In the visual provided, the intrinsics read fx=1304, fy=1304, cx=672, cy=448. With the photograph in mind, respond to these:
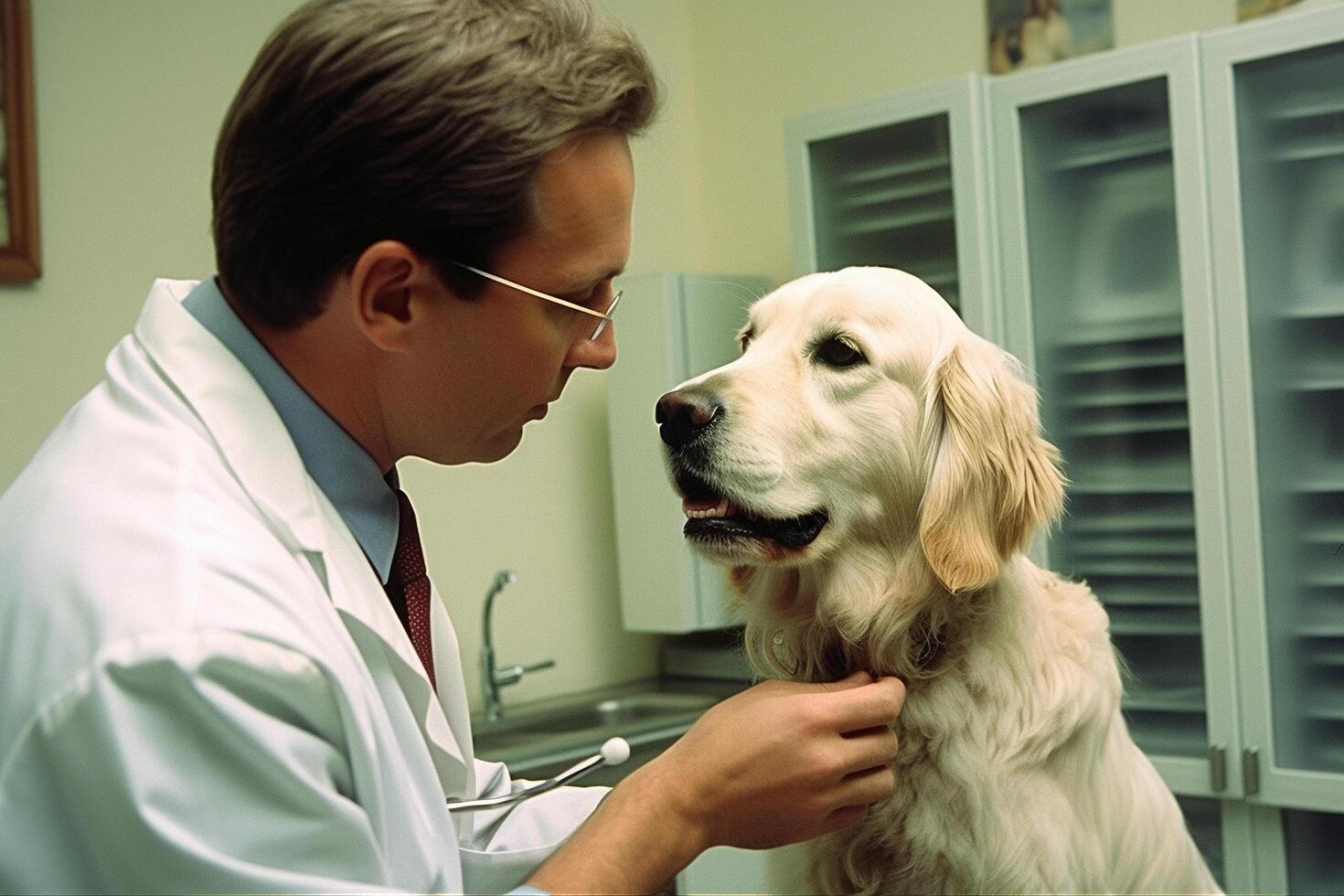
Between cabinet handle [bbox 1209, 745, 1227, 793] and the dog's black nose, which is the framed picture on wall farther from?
cabinet handle [bbox 1209, 745, 1227, 793]

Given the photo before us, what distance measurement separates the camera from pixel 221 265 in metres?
1.06

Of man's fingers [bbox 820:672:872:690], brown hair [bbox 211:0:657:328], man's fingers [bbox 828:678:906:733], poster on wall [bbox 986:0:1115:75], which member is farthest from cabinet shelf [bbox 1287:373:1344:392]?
brown hair [bbox 211:0:657:328]

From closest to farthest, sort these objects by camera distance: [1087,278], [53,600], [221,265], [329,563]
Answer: [53,600] → [329,563] → [221,265] → [1087,278]

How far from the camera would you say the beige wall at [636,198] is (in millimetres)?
2586

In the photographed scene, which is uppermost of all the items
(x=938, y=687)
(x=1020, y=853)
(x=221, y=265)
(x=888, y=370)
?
(x=221, y=265)

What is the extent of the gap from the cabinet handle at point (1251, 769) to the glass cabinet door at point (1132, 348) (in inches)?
2.1

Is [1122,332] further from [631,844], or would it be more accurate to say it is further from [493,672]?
[631,844]

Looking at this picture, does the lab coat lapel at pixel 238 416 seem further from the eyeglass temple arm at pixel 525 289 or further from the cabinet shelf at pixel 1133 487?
the cabinet shelf at pixel 1133 487

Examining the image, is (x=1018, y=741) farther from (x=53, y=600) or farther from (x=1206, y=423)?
(x=1206, y=423)

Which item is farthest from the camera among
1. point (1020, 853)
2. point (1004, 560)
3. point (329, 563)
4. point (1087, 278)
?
point (1087, 278)

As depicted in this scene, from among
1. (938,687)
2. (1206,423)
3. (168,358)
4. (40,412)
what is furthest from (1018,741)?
(40,412)

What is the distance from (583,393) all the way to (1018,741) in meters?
2.42

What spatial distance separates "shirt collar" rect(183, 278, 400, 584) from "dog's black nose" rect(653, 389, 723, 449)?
329mm

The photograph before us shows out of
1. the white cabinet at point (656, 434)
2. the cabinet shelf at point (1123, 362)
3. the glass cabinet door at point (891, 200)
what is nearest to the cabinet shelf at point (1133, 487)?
the cabinet shelf at point (1123, 362)
